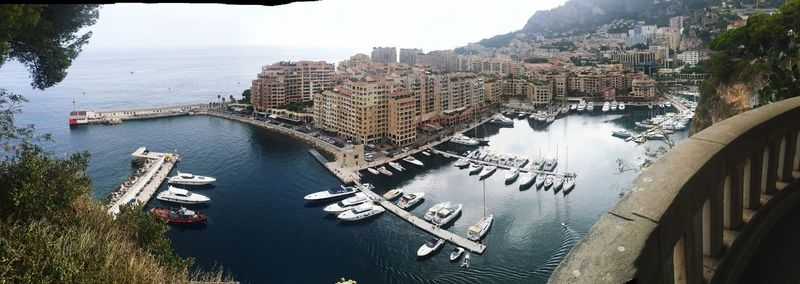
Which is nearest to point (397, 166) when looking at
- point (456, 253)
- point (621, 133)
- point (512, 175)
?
point (512, 175)

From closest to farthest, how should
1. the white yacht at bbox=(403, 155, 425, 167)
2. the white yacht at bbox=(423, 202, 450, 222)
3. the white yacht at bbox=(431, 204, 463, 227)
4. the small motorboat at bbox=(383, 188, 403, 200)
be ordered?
the white yacht at bbox=(431, 204, 463, 227) < the white yacht at bbox=(423, 202, 450, 222) < the small motorboat at bbox=(383, 188, 403, 200) < the white yacht at bbox=(403, 155, 425, 167)

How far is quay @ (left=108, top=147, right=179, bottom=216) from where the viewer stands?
975 cm

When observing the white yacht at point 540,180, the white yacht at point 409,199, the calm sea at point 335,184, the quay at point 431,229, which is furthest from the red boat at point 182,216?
the white yacht at point 540,180

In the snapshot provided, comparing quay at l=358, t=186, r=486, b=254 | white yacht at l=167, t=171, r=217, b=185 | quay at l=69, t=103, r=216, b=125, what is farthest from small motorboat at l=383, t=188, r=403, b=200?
quay at l=69, t=103, r=216, b=125

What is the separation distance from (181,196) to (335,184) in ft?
10.2

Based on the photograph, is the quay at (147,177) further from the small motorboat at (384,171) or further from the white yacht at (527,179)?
the white yacht at (527,179)

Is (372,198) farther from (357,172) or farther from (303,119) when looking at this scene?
(303,119)

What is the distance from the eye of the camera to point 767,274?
0.78 metres

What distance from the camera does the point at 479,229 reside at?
8133 mm

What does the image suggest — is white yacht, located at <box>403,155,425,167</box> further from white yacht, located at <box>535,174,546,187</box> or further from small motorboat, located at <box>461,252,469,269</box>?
small motorboat, located at <box>461,252,469,269</box>

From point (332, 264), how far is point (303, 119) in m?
10.8

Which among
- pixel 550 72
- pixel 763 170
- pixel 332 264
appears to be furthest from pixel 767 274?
pixel 550 72

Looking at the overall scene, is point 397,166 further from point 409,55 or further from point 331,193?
point 409,55

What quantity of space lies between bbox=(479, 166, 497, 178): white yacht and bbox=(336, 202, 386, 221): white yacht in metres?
3.15
